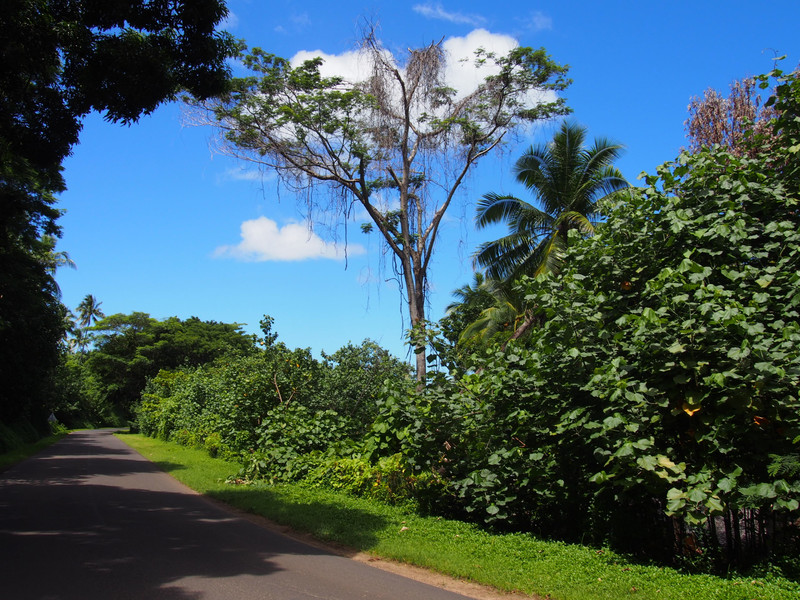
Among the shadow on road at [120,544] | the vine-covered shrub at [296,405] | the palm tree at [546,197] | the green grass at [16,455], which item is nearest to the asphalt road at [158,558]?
the shadow on road at [120,544]

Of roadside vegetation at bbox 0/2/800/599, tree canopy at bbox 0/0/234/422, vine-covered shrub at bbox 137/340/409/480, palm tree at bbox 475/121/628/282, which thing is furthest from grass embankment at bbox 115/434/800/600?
palm tree at bbox 475/121/628/282

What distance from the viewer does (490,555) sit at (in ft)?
22.5

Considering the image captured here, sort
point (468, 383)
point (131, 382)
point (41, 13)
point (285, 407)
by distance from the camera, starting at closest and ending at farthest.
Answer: point (41, 13)
point (468, 383)
point (285, 407)
point (131, 382)

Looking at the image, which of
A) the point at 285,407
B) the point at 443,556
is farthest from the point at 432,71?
the point at 443,556

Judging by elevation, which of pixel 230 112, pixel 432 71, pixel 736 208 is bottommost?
pixel 736 208

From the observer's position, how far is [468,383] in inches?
362

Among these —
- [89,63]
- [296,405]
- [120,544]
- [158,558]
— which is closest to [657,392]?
[158,558]

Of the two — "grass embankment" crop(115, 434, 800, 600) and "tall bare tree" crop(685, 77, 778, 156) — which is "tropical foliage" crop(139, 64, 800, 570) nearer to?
"grass embankment" crop(115, 434, 800, 600)

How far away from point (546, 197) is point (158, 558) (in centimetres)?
1548

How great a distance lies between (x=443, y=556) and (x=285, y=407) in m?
8.64

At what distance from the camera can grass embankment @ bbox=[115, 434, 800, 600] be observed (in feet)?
17.4

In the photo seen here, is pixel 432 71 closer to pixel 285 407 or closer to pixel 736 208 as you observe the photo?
pixel 285 407

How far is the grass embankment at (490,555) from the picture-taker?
17.4 feet

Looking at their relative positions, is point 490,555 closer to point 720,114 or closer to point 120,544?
point 120,544
